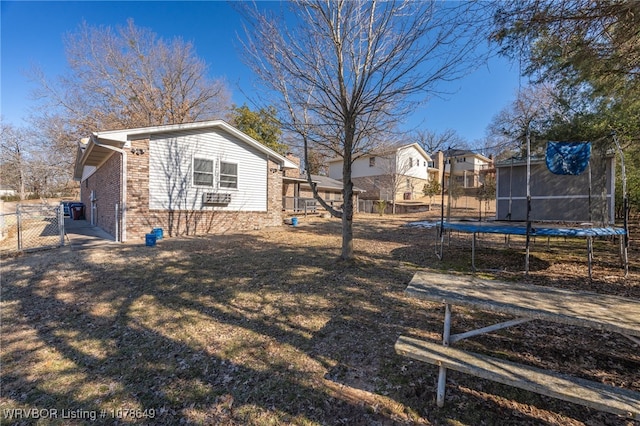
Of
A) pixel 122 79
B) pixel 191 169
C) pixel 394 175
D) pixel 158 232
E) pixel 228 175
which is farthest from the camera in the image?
pixel 394 175

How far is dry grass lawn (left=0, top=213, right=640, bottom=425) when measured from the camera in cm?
209

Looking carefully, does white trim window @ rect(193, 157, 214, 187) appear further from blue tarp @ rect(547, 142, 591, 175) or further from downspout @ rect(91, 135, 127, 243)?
blue tarp @ rect(547, 142, 591, 175)

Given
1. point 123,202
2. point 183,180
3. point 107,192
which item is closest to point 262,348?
point 123,202

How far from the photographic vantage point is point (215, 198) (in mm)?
11070

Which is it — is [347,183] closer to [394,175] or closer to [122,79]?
[394,175]

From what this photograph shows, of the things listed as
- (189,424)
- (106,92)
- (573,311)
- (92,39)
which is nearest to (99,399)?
(189,424)

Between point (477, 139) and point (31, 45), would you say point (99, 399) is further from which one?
point (477, 139)

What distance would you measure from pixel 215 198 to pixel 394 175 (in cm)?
1860

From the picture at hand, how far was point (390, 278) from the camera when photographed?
16.9ft

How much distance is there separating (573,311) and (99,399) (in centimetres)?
366

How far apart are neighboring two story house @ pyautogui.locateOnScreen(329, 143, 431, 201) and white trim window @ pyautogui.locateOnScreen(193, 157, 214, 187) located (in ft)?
56.1

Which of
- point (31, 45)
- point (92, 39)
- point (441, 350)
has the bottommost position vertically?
point (441, 350)

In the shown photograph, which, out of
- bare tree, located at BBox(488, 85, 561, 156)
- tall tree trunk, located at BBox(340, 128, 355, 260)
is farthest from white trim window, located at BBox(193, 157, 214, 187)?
bare tree, located at BBox(488, 85, 561, 156)

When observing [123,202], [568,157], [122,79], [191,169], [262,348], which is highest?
[122,79]
